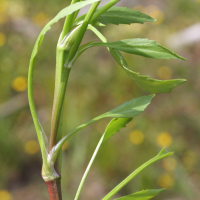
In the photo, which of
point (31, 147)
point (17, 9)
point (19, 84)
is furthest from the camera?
point (17, 9)

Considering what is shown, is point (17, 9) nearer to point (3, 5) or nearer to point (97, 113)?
point (3, 5)

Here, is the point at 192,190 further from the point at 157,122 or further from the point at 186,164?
the point at 157,122

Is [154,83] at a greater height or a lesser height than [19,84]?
greater

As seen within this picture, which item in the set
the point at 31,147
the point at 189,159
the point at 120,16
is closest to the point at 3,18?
the point at 31,147

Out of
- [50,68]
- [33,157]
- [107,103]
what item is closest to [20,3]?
[50,68]

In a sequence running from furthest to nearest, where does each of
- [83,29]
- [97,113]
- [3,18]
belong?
[3,18], [97,113], [83,29]

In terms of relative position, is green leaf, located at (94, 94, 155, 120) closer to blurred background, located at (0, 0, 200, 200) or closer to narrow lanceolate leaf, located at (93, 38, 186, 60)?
narrow lanceolate leaf, located at (93, 38, 186, 60)

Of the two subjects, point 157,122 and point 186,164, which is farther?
point 157,122
